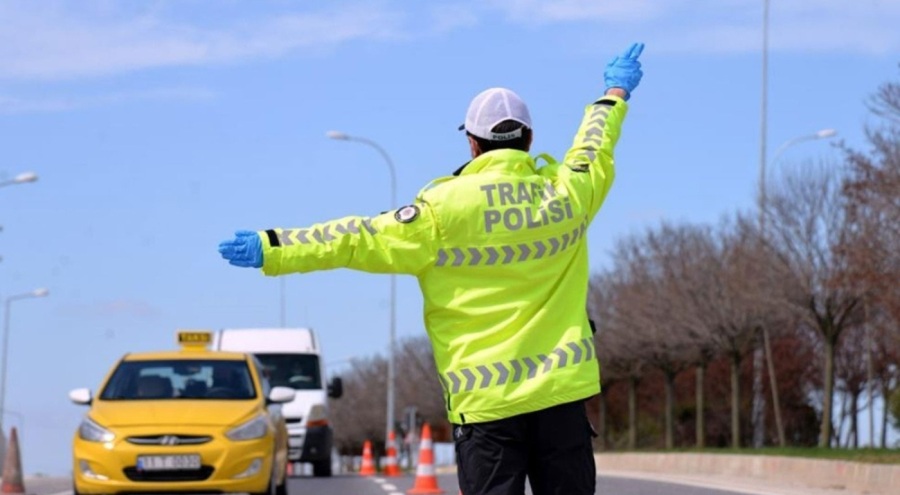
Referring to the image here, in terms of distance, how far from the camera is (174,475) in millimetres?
16781

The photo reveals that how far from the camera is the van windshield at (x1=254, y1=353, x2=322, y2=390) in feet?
101

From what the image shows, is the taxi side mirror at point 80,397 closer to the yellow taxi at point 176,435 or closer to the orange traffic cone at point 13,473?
the yellow taxi at point 176,435

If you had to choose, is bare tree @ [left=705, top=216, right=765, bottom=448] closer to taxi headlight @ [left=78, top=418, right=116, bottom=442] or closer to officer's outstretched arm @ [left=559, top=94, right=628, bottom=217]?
taxi headlight @ [left=78, top=418, right=116, bottom=442]

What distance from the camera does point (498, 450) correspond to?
19.3 ft

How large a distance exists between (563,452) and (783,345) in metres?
56.8

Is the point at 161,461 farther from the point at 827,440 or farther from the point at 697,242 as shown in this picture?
the point at 697,242

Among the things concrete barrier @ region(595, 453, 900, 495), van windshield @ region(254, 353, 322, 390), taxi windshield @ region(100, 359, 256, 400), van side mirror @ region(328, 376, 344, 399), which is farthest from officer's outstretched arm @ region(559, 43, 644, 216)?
van windshield @ region(254, 353, 322, 390)

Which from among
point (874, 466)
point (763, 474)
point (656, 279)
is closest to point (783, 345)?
point (656, 279)

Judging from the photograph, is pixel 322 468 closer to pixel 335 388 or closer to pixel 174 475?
pixel 335 388

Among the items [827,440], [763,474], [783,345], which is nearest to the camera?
[763,474]

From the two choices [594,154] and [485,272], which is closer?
[485,272]

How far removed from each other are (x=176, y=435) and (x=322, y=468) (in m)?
14.3

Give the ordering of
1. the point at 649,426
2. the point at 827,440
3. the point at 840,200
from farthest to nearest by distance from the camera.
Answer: the point at 649,426
the point at 840,200
the point at 827,440

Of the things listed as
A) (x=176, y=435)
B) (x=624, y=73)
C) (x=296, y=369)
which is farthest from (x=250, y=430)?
(x=296, y=369)
